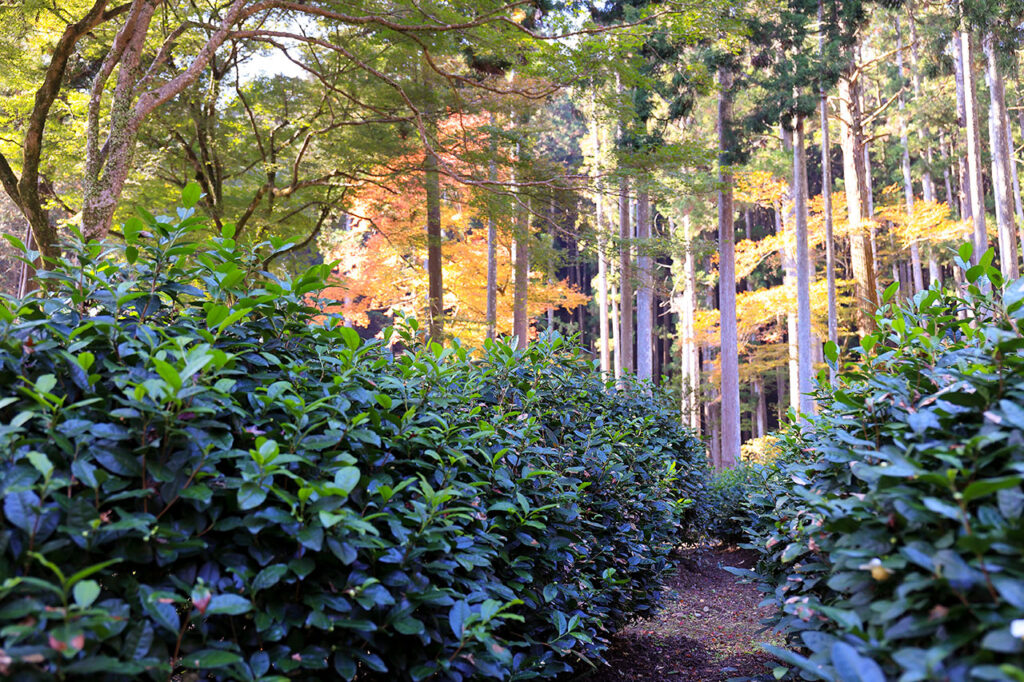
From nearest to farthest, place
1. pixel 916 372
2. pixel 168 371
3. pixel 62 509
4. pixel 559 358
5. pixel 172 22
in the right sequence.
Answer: pixel 62 509
pixel 168 371
pixel 916 372
pixel 559 358
pixel 172 22

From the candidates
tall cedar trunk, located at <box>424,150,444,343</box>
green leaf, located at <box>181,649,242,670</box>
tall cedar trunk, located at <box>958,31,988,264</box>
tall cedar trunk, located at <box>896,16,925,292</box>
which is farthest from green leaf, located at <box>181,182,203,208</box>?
tall cedar trunk, located at <box>896,16,925,292</box>

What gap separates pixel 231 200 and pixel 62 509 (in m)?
9.97

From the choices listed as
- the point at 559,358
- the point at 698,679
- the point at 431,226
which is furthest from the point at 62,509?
the point at 431,226

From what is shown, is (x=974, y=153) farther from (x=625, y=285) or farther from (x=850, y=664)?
(x=850, y=664)

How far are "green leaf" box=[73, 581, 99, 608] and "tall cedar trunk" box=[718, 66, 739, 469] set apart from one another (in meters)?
12.2

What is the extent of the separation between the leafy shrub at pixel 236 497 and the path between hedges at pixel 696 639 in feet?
4.20

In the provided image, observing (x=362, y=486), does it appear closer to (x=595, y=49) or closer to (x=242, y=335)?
(x=242, y=335)

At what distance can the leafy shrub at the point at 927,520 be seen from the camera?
1035mm

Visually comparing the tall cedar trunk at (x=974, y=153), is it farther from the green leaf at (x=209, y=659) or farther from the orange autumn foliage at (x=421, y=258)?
the green leaf at (x=209, y=659)

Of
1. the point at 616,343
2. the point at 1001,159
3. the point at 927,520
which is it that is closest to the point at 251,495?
the point at 927,520

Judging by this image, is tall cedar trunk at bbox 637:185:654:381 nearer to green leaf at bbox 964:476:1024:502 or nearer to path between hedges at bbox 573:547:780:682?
path between hedges at bbox 573:547:780:682

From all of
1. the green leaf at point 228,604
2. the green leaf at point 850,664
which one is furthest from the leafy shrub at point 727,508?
the green leaf at point 228,604

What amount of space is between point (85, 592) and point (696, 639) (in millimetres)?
4162

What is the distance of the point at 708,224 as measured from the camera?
21172 millimetres
